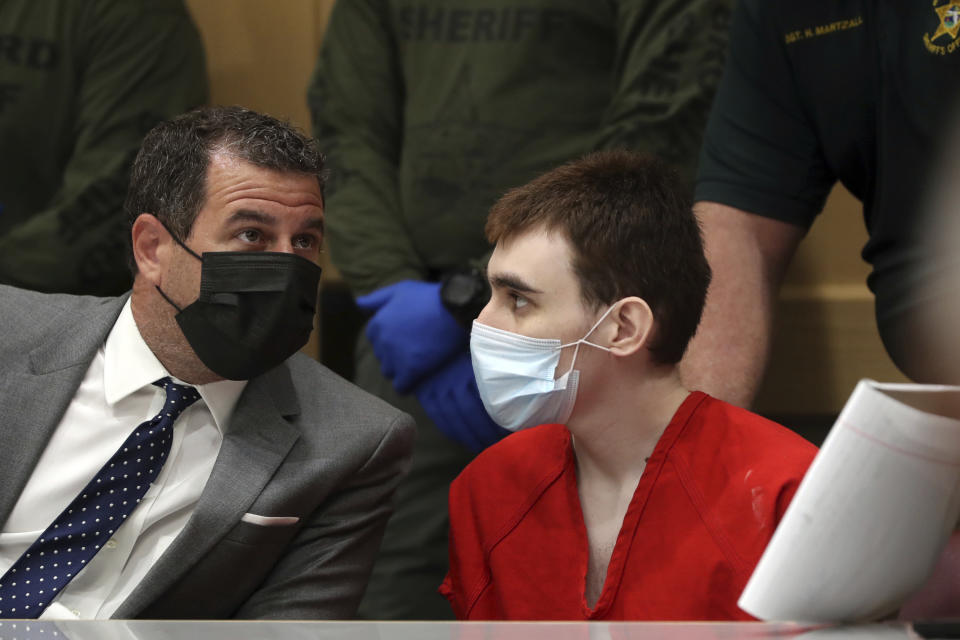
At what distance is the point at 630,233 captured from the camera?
1.43 m

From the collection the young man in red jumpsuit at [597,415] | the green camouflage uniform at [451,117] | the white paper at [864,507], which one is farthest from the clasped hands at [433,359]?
the white paper at [864,507]

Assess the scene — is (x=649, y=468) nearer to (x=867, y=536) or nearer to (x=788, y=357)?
(x=867, y=536)

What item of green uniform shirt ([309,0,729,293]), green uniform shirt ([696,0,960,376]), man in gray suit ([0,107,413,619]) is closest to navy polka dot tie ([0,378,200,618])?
man in gray suit ([0,107,413,619])

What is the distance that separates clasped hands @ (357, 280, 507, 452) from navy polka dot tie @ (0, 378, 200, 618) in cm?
55

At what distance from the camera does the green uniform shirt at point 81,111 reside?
2.34 meters

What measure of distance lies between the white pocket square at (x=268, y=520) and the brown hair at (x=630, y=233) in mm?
480

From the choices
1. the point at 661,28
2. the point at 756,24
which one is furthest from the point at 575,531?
the point at 661,28

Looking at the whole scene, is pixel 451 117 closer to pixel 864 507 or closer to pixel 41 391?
pixel 41 391

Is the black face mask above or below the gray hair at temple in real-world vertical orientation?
below

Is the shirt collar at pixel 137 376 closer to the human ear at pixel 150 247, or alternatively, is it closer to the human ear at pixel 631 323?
the human ear at pixel 150 247

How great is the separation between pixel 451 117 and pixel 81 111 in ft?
2.78

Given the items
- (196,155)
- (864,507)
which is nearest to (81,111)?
(196,155)

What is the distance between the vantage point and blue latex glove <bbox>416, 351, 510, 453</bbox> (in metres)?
2.01

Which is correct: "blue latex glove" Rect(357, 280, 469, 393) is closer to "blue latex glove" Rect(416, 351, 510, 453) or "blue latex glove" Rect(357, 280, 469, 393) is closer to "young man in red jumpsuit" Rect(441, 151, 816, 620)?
"blue latex glove" Rect(416, 351, 510, 453)
